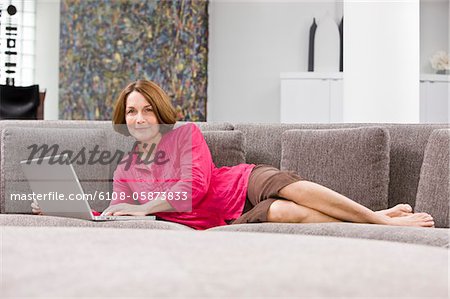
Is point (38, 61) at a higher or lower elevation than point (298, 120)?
higher

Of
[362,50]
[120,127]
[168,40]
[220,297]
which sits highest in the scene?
[168,40]

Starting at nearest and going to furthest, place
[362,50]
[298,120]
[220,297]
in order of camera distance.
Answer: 1. [220,297]
2. [362,50]
3. [298,120]

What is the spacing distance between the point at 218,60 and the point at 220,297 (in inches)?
266

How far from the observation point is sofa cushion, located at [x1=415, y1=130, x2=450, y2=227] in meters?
2.75

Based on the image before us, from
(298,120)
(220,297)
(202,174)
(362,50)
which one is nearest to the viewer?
(220,297)

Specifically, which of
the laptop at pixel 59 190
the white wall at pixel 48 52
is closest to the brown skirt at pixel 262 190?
the laptop at pixel 59 190

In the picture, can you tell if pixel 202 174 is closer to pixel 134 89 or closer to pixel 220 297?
pixel 134 89

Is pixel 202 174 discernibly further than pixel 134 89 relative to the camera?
No

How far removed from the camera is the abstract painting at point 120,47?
22.5 feet

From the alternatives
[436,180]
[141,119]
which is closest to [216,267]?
[436,180]

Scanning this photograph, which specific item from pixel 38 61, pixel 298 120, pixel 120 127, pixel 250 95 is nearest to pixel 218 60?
pixel 250 95

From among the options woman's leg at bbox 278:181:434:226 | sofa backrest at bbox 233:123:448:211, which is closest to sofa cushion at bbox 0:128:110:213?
sofa backrest at bbox 233:123:448:211

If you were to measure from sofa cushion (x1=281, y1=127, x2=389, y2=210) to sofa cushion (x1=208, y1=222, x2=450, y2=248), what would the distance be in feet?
1.97

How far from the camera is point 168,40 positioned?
271 inches
